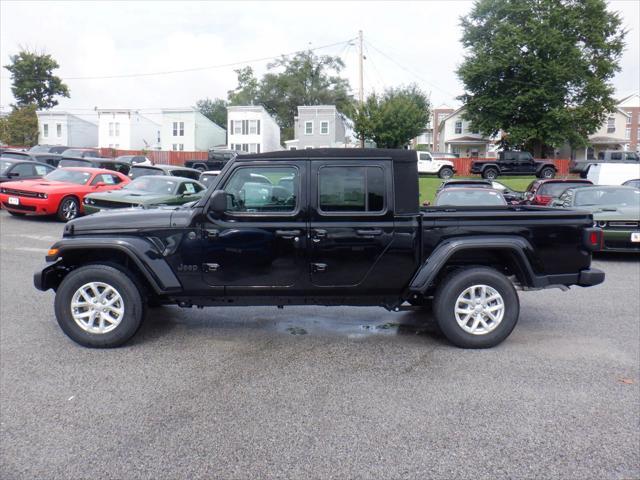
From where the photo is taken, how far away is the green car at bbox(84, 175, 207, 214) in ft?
45.0

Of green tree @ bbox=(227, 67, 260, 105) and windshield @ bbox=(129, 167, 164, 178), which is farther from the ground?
green tree @ bbox=(227, 67, 260, 105)

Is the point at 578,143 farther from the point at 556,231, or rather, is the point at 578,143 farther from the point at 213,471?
the point at 213,471

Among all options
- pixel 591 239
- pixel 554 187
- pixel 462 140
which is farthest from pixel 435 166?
pixel 591 239

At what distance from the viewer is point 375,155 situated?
5.70 m

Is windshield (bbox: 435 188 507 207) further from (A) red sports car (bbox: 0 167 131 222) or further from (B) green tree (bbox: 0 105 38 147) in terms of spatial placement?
(B) green tree (bbox: 0 105 38 147)

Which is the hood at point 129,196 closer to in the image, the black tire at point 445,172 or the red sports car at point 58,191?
the red sports car at point 58,191

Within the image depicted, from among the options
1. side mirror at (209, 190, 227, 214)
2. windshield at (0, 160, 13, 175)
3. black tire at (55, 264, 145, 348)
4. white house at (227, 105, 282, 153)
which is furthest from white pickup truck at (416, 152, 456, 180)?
black tire at (55, 264, 145, 348)

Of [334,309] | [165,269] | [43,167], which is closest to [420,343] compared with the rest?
[334,309]

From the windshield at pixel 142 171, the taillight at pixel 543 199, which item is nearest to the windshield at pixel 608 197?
the taillight at pixel 543 199

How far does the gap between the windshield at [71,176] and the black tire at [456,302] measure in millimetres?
13114

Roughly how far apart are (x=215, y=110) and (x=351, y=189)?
93727 millimetres

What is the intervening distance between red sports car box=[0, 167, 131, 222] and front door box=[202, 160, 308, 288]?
36.8 feet

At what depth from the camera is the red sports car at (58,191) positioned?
15125 millimetres

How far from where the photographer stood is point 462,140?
208 feet
